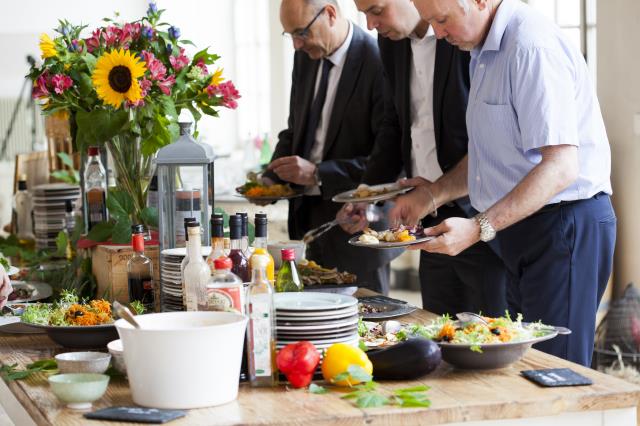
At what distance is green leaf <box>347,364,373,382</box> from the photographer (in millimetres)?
1780

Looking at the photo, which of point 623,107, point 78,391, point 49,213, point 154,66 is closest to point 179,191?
point 154,66

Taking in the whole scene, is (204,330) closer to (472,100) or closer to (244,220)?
(244,220)

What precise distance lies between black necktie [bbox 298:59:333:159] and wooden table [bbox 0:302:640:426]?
226 cm

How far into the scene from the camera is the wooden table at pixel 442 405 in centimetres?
165

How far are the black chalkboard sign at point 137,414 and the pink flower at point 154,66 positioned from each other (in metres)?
1.29

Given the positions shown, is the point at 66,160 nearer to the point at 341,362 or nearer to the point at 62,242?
the point at 62,242

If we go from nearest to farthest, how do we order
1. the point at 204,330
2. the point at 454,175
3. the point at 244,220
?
the point at 204,330 < the point at 244,220 < the point at 454,175

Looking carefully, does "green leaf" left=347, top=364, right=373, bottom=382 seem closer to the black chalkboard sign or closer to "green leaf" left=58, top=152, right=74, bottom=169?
the black chalkboard sign

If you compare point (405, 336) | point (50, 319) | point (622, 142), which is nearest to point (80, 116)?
point (50, 319)

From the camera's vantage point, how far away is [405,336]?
2031mm

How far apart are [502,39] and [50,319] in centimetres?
128

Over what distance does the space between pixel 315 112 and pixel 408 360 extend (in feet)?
7.72

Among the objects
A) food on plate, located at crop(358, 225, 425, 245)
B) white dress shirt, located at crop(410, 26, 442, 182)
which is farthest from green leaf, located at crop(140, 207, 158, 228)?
white dress shirt, located at crop(410, 26, 442, 182)

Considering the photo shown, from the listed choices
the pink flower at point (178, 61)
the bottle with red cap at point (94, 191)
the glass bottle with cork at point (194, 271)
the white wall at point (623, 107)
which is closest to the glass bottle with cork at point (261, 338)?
the glass bottle with cork at point (194, 271)
